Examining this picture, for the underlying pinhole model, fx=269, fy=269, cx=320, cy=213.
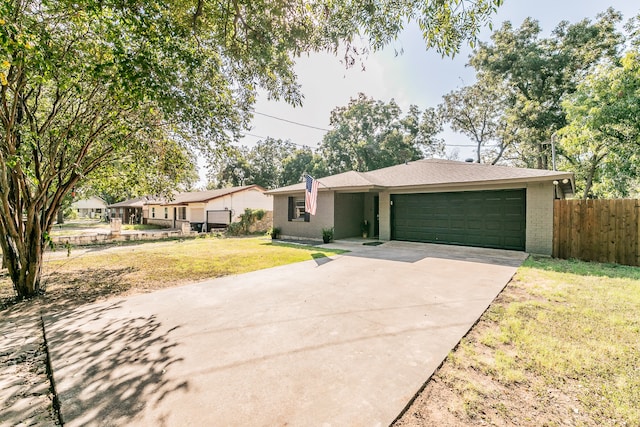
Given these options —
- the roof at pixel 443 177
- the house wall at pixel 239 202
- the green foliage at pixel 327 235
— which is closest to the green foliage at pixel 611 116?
the roof at pixel 443 177

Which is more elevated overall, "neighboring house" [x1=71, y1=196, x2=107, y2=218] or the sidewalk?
"neighboring house" [x1=71, y1=196, x2=107, y2=218]

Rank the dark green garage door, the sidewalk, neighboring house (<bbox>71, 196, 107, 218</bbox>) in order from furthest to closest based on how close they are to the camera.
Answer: neighboring house (<bbox>71, 196, 107, 218</bbox>) < the dark green garage door < the sidewalk

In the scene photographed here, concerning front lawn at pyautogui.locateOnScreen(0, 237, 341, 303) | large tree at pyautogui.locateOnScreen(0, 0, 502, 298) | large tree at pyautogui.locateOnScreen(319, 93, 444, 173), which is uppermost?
large tree at pyautogui.locateOnScreen(319, 93, 444, 173)

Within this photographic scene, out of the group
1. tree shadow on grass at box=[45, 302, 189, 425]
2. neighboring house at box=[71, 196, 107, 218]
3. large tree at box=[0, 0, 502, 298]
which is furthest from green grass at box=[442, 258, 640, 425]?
neighboring house at box=[71, 196, 107, 218]

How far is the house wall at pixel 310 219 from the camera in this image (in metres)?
12.3

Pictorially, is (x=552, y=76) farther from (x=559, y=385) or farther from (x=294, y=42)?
(x=559, y=385)

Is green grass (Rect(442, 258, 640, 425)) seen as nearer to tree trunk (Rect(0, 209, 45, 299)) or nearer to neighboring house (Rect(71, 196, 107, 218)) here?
tree trunk (Rect(0, 209, 45, 299))

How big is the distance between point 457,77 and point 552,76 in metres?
6.31

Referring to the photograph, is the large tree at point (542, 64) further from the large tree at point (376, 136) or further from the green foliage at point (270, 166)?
the green foliage at point (270, 166)

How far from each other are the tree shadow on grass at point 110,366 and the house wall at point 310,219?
29.9ft

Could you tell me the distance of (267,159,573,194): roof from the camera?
27.7 ft

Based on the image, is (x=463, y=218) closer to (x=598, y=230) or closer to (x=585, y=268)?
(x=598, y=230)

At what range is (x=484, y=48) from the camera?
67.5 ft

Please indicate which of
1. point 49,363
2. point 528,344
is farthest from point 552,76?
point 49,363
